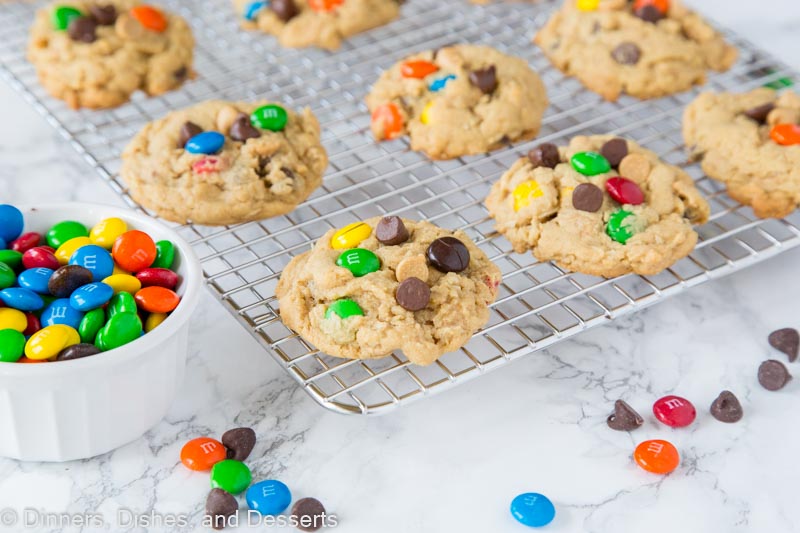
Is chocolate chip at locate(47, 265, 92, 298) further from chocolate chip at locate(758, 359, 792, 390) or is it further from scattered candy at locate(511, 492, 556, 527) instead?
chocolate chip at locate(758, 359, 792, 390)

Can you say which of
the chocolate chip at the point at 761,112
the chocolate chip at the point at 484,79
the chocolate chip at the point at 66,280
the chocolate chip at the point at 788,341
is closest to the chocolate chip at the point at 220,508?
the chocolate chip at the point at 66,280

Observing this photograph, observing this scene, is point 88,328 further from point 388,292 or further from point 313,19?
point 313,19

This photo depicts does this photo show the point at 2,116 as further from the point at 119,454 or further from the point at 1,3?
the point at 119,454

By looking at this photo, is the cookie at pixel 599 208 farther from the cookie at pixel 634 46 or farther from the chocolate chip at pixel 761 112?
the cookie at pixel 634 46

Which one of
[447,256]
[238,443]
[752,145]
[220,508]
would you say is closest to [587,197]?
[447,256]

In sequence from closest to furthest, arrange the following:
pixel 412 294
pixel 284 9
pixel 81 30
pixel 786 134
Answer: pixel 412 294 < pixel 786 134 < pixel 81 30 < pixel 284 9

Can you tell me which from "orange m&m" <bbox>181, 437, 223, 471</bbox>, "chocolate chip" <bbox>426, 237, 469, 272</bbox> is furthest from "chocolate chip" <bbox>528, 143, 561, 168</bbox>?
"orange m&m" <bbox>181, 437, 223, 471</bbox>

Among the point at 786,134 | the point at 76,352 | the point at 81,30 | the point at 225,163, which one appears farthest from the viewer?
the point at 81,30
